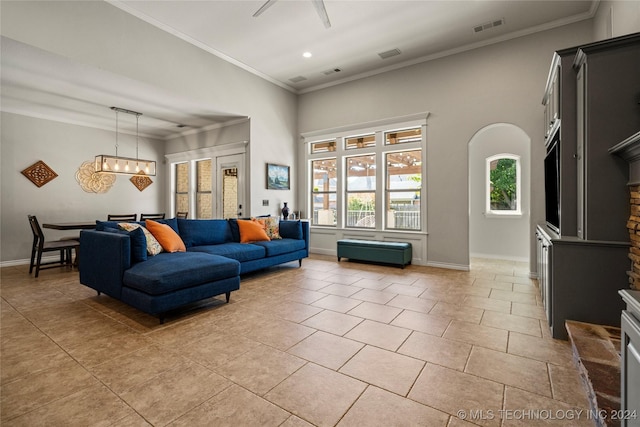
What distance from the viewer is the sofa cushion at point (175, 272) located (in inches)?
Result: 108

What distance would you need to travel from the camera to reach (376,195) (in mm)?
6121

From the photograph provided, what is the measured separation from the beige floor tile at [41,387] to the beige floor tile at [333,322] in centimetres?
169

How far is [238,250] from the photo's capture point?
4340mm

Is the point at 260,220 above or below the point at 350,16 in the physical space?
below

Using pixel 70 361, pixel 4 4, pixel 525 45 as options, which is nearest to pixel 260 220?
pixel 70 361

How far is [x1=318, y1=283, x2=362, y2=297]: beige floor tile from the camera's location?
380cm

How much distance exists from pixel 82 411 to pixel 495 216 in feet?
22.4

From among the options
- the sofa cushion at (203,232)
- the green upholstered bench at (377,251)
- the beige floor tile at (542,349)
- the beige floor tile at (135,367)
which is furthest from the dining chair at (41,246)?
the beige floor tile at (542,349)

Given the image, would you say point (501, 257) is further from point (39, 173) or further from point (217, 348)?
point (39, 173)

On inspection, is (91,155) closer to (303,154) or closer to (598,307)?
(303,154)

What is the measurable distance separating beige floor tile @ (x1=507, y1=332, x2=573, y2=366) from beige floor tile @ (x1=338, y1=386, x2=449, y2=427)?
1111mm

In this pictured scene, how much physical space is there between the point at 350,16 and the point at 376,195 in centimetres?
317

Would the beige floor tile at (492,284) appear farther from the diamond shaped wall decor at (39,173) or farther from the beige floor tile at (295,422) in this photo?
the diamond shaped wall decor at (39,173)

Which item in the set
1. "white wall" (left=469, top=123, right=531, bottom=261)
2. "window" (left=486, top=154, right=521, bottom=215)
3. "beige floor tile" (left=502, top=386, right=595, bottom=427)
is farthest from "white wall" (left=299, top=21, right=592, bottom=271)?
"beige floor tile" (left=502, top=386, right=595, bottom=427)
